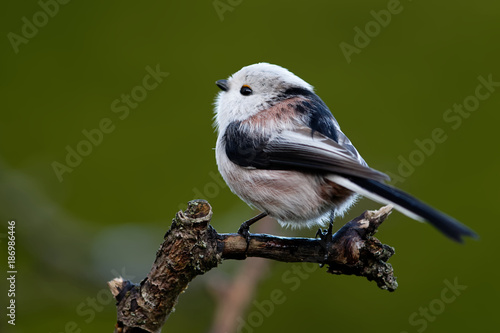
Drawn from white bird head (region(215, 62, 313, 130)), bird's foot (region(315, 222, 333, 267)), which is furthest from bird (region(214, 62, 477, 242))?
bird's foot (region(315, 222, 333, 267))

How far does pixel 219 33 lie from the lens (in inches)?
203

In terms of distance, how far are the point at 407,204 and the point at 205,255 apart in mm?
884

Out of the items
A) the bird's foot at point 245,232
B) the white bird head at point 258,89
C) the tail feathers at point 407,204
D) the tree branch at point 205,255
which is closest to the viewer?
the tail feathers at point 407,204

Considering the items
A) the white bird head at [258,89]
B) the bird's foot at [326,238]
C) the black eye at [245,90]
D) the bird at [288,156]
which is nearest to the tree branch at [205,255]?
the bird's foot at [326,238]

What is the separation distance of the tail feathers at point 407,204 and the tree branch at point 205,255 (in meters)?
0.16

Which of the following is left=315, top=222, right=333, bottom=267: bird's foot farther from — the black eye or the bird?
the black eye

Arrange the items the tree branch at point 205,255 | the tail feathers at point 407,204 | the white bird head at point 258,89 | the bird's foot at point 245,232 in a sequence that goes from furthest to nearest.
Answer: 1. the white bird head at point 258,89
2. the bird's foot at point 245,232
3. the tree branch at point 205,255
4. the tail feathers at point 407,204

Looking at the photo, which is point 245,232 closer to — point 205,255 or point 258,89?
point 205,255

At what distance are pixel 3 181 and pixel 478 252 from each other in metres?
3.60

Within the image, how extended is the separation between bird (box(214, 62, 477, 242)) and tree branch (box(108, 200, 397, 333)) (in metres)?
0.15

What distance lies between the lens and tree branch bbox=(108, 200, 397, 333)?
7.49 feet

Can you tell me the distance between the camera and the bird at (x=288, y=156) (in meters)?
2.60

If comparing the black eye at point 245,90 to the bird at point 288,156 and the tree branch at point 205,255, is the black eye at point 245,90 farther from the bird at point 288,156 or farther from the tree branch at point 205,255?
the tree branch at point 205,255

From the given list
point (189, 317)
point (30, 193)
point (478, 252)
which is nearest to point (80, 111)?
point (30, 193)
